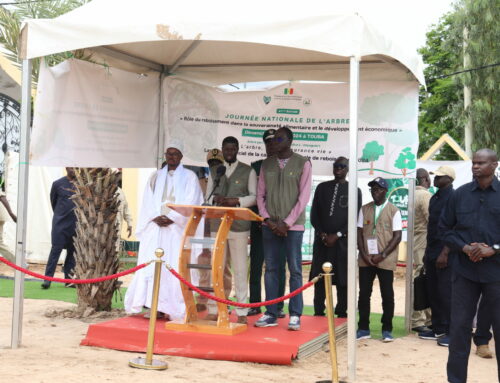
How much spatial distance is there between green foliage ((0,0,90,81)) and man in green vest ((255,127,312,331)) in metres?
2.88

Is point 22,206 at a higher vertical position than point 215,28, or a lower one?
lower

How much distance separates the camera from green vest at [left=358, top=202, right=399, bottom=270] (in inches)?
358

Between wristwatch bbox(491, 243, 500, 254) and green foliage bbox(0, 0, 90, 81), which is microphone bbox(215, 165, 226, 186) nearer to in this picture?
green foliage bbox(0, 0, 90, 81)

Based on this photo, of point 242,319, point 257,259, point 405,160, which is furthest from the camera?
point 405,160

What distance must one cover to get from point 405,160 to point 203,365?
3.68 metres

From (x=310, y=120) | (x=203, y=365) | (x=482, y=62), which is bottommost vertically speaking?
(x=203, y=365)

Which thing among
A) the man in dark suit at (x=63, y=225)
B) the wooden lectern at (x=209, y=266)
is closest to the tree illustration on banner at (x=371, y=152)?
the wooden lectern at (x=209, y=266)

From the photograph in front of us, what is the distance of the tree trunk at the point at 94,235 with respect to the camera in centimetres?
1023

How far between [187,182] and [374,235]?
2230mm

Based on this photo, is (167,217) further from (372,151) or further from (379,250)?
(372,151)

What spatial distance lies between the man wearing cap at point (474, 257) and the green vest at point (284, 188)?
2.13m

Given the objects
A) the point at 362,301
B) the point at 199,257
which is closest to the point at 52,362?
the point at 199,257

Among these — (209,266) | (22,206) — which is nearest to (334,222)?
(209,266)

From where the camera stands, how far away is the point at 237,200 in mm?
8500
